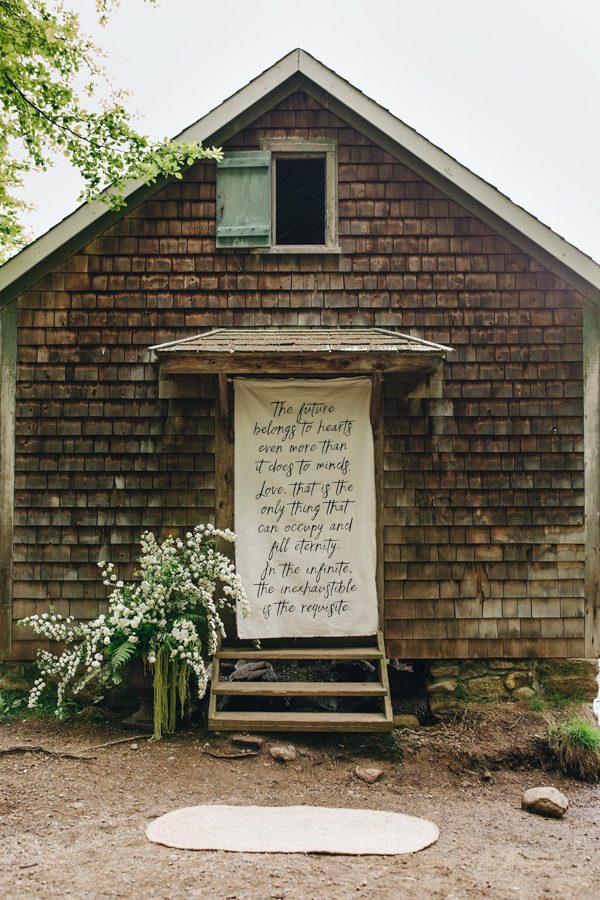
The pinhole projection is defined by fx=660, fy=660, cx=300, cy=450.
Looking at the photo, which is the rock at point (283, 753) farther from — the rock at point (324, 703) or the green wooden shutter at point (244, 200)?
the green wooden shutter at point (244, 200)

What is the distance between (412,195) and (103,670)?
15.7 feet

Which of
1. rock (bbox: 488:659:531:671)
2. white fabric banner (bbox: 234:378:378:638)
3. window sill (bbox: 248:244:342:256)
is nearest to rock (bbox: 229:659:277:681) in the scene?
white fabric banner (bbox: 234:378:378:638)

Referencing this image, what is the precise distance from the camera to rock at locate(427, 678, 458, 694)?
5742mm

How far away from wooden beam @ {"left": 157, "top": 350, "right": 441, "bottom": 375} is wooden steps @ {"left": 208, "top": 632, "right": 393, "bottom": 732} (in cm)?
227

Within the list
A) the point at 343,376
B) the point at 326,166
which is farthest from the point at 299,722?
the point at 326,166

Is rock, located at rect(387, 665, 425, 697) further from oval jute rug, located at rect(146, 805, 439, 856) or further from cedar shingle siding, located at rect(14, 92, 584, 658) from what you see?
oval jute rug, located at rect(146, 805, 439, 856)

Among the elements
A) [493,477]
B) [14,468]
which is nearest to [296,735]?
[493,477]

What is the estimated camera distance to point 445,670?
5.77 meters

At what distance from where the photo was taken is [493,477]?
582cm

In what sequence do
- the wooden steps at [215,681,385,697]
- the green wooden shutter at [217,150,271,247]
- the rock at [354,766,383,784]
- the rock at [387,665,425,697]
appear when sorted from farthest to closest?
the rock at [387,665,425,697]
the green wooden shutter at [217,150,271,247]
the wooden steps at [215,681,385,697]
the rock at [354,766,383,784]

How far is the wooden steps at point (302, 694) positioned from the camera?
502cm

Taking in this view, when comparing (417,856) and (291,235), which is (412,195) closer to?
(291,235)

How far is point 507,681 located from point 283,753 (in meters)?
2.12

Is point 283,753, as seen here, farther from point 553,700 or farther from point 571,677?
point 571,677
